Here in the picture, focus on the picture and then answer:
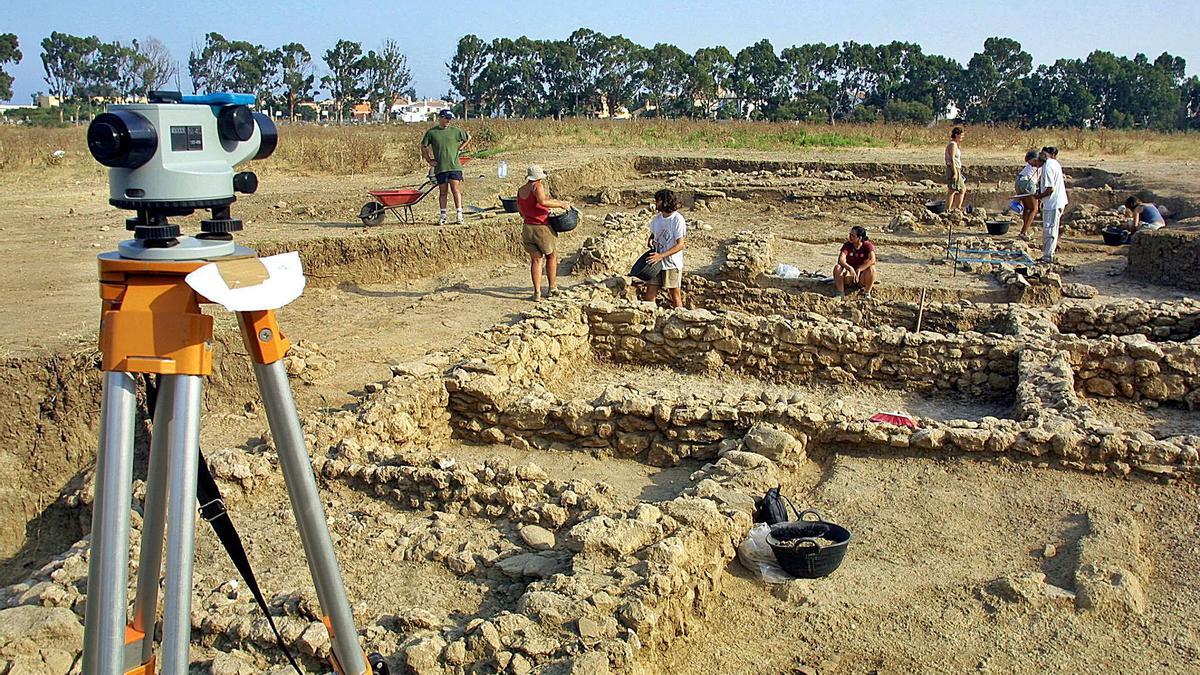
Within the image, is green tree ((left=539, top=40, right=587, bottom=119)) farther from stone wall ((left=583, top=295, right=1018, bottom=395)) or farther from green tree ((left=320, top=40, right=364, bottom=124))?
stone wall ((left=583, top=295, right=1018, bottom=395))

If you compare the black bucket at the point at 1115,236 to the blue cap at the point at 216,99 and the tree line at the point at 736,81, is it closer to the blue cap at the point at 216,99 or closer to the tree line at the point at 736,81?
the blue cap at the point at 216,99

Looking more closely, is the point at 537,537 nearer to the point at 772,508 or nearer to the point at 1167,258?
the point at 772,508

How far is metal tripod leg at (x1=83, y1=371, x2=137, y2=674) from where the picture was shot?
189 cm

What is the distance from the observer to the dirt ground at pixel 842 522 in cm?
421

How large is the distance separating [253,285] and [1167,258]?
12.8m

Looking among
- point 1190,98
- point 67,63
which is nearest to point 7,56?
point 67,63

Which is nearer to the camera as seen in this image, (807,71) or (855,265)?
(855,265)

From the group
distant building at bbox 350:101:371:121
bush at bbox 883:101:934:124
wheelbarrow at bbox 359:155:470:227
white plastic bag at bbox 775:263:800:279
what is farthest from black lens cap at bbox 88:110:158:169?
distant building at bbox 350:101:371:121

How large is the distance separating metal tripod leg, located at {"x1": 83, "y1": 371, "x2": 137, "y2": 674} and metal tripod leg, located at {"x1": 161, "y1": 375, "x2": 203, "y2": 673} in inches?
3.2

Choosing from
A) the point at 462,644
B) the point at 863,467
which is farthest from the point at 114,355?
the point at 863,467

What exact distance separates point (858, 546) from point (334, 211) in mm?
10635

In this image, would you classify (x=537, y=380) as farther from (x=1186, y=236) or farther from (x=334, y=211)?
(x=1186, y=236)

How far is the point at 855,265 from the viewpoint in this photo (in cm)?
1045

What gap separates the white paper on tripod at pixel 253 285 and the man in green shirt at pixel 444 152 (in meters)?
10.2
